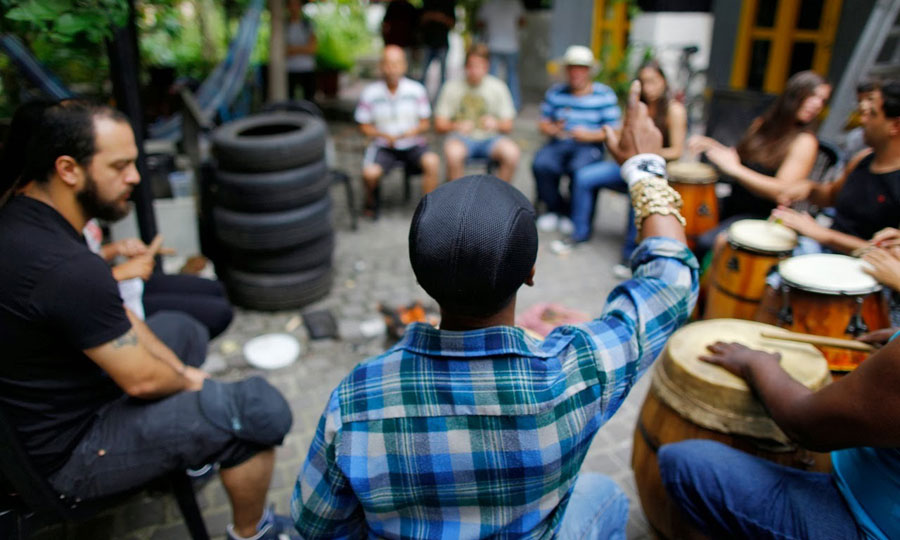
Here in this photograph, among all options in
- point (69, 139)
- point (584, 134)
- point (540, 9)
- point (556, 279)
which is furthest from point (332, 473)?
point (540, 9)

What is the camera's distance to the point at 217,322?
Result: 11.0 ft

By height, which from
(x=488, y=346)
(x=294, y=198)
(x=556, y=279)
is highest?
(x=488, y=346)

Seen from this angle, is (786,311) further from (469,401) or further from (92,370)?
(92,370)

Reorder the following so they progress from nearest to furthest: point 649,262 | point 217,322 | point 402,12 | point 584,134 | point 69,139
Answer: point 649,262, point 69,139, point 217,322, point 584,134, point 402,12

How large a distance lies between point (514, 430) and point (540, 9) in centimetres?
1139

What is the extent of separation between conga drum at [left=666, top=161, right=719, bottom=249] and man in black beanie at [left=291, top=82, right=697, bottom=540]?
341cm

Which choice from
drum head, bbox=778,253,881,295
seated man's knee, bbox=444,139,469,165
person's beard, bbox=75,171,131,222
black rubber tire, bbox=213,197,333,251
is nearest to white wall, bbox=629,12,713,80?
seated man's knee, bbox=444,139,469,165

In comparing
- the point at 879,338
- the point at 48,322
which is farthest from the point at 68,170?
the point at 879,338

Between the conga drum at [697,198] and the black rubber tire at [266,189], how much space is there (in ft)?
8.66

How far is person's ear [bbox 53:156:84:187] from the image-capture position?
7.08ft

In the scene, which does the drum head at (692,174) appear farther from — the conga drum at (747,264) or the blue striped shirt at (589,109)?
the blue striped shirt at (589,109)

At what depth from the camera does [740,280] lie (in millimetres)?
3475

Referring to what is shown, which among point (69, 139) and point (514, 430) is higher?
point (69, 139)

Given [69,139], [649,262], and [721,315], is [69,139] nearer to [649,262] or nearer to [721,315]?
[649,262]
